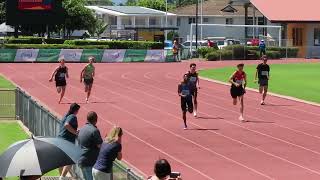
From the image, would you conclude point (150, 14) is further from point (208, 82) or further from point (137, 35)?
point (208, 82)

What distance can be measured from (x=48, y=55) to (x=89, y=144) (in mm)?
47410

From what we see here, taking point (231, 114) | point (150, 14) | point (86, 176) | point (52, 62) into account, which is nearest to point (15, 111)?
point (231, 114)

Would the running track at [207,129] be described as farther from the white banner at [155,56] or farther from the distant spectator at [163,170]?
the white banner at [155,56]

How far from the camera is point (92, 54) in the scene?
2421 inches

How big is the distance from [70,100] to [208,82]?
11.3 meters

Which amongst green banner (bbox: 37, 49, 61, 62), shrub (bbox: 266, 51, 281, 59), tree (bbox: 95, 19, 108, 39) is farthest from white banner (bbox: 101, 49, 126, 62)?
tree (bbox: 95, 19, 108, 39)

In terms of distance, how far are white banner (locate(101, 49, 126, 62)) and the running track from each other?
19.1 meters

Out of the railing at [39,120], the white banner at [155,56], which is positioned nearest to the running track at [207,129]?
the railing at [39,120]

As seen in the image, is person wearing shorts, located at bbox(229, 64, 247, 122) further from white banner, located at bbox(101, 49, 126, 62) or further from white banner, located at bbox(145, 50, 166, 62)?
white banner, located at bbox(145, 50, 166, 62)

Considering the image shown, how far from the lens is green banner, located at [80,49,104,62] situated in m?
61.2

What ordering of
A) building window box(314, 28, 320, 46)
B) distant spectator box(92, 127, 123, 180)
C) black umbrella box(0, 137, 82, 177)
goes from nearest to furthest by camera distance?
black umbrella box(0, 137, 82, 177), distant spectator box(92, 127, 123, 180), building window box(314, 28, 320, 46)

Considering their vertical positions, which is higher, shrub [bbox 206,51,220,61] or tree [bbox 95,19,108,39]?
tree [bbox 95,19,108,39]

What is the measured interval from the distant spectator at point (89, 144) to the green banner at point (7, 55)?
47.0 m

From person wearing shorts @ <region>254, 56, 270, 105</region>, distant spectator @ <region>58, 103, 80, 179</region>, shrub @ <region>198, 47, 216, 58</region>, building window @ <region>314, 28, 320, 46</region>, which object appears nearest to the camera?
distant spectator @ <region>58, 103, 80, 179</region>
